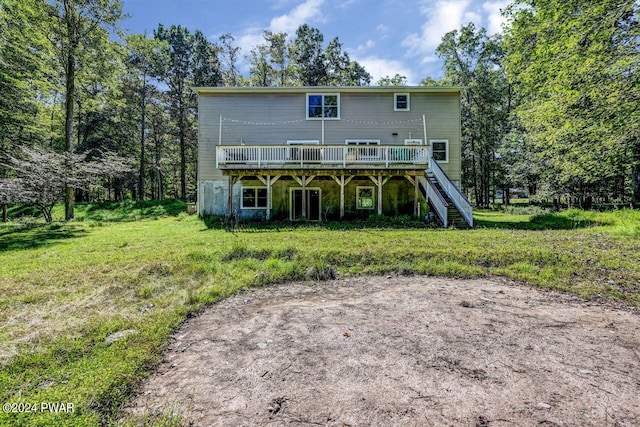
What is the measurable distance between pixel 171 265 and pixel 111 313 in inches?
87.1

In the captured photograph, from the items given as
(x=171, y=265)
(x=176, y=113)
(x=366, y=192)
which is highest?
(x=176, y=113)

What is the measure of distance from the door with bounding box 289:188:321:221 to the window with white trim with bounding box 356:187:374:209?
2.16 metres

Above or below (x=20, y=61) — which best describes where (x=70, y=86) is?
below

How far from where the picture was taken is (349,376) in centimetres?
279

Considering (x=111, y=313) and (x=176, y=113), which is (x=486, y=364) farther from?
(x=176, y=113)

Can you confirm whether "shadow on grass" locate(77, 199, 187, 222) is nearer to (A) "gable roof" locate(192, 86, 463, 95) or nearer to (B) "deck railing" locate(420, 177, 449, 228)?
(A) "gable roof" locate(192, 86, 463, 95)

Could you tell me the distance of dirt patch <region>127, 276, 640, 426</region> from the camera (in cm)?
232

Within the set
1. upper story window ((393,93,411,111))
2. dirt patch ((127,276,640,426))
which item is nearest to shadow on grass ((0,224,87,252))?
dirt patch ((127,276,640,426))

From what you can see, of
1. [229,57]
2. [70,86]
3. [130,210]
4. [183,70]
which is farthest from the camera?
[229,57]

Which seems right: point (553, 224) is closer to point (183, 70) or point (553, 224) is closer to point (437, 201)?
point (437, 201)

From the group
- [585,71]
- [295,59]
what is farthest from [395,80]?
[585,71]

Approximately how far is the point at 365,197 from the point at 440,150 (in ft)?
15.4

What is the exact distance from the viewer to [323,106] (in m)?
16.0

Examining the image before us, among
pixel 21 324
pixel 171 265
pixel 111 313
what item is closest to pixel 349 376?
pixel 111 313
